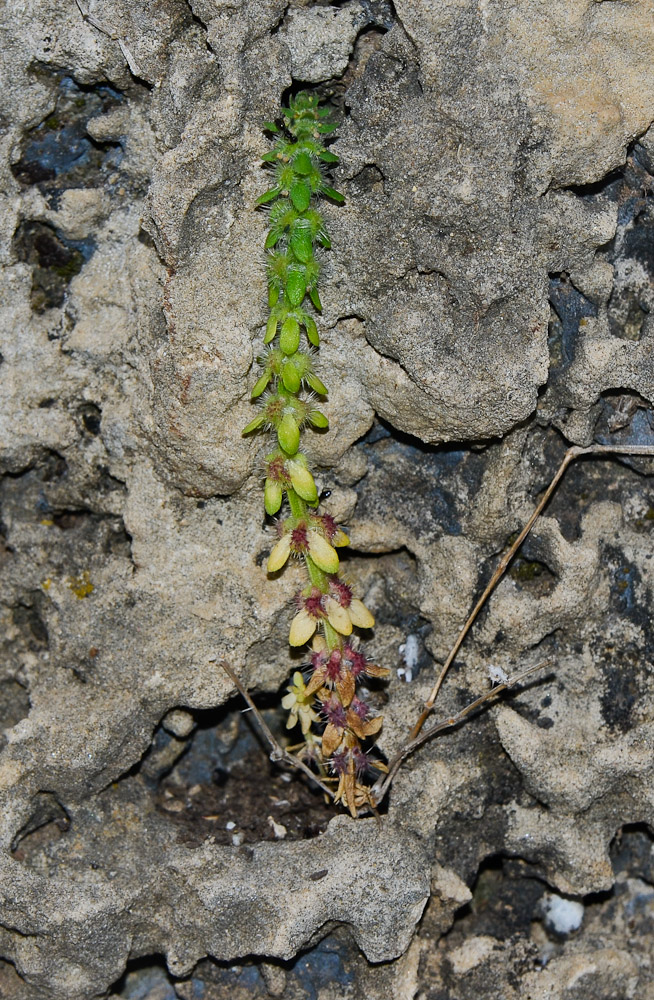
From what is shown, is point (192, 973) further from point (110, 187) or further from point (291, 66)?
point (291, 66)

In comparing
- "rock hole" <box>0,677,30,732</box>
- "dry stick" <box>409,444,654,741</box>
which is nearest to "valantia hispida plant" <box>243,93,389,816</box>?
"dry stick" <box>409,444,654,741</box>

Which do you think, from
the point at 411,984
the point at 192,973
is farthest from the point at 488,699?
the point at 192,973

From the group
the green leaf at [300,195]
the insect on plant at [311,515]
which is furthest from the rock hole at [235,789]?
the green leaf at [300,195]

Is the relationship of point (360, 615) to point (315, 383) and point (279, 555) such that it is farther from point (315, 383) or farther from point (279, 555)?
point (315, 383)

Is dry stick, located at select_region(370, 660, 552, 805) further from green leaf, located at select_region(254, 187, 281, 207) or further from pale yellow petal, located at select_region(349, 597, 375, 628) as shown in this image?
green leaf, located at select_region(254, 187, 281, 207)

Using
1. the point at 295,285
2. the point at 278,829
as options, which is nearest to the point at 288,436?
the point at 295,285

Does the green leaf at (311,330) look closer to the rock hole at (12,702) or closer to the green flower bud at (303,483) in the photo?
the green flower bud at (303,483)
